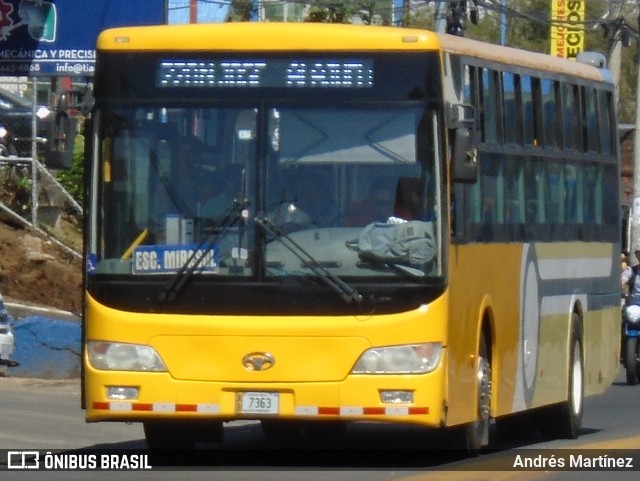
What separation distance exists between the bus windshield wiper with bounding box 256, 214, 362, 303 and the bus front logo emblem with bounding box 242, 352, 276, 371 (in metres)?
0.63

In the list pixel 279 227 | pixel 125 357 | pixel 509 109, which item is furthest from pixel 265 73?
pixel 509 109

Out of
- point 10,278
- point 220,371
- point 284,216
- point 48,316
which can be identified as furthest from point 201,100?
point 10,278

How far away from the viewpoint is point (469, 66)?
12.9 metres

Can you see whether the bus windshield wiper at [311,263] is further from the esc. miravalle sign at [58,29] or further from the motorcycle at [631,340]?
the motorcycle at [631,340]

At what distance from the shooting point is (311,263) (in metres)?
11.7

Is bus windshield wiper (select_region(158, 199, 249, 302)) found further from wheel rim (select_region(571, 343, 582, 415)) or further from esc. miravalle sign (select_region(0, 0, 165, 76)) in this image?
esc. miravalle sign (select_region(0, 0, 165, 76))

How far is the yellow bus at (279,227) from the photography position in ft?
38.2

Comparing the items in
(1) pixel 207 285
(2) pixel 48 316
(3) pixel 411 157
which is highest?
(3) pixel 411 157

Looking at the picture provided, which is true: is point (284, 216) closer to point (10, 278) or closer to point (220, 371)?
point (220, 371)

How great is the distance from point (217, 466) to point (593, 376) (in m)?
5.45

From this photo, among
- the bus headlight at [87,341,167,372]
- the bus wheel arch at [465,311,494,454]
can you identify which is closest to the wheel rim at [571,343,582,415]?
the bus wheel arch at [465,311,494,454]

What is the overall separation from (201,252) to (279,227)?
0.55 m

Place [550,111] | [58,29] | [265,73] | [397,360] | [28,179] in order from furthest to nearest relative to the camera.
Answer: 1. [28,179]
2. [58,29]
3. [550,111]
4. [265,73]
5. [397,360]

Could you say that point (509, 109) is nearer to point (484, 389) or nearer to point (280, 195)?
point (484, 389)
